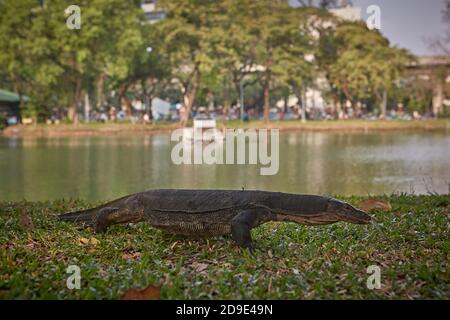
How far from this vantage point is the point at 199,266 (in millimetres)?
4738

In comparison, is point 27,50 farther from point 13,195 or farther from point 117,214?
point 117,214

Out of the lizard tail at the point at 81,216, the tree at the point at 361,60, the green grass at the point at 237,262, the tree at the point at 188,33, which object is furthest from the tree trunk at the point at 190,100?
the green grass at the point at 237,262

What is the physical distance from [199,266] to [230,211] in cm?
69

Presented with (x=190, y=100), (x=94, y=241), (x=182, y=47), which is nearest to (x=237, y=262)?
(x=94, y=241)

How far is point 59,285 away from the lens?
4.20 m

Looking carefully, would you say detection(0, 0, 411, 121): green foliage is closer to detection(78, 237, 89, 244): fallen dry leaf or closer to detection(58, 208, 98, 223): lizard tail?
detection(58, 208, 98, 223): lizard tail

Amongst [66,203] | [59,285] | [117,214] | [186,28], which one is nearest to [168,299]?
[59,285]

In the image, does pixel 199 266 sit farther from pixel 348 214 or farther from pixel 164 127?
pixel 164 127

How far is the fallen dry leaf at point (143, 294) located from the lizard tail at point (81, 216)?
2293 millimetres

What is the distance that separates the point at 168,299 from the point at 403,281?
169 cm

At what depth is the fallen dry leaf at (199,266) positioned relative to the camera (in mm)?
4664

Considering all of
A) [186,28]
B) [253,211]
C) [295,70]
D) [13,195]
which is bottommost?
[13,195]

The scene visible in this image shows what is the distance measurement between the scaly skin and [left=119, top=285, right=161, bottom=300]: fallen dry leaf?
1.21 meters

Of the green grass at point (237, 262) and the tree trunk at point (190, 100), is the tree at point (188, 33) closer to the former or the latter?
the tree trunk at point (190, 100)
